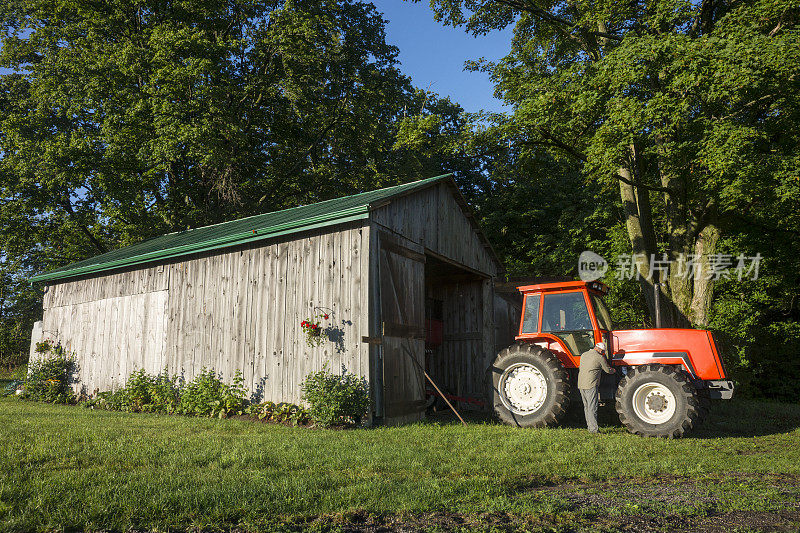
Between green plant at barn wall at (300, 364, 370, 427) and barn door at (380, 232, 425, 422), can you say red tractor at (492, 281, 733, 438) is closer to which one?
barn door at (380, 232, 425, 422)

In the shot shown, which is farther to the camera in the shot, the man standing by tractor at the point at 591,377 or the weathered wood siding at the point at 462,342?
the weathered wood siding at the point at 462,342

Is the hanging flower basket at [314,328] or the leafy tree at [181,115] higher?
the leafy tree at [181,115]

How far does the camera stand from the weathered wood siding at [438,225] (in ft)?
35.2

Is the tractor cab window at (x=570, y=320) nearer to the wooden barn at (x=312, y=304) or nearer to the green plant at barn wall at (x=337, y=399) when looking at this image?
the wooden barn at (x=312, y=304)

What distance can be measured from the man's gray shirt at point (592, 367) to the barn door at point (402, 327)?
10.5 ft

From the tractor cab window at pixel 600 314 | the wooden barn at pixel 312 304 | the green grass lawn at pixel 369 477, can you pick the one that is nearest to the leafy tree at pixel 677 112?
the wooden barn at pixel 312 304

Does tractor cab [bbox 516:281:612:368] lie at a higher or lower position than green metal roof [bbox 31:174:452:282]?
lower

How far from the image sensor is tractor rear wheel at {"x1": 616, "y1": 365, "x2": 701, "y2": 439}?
800 centimetres

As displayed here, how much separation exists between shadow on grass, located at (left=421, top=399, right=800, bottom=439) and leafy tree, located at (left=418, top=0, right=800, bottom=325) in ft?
8.79

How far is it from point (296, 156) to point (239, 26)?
605 cm

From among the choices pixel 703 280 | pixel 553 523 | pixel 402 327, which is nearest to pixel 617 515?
pixel 553 523

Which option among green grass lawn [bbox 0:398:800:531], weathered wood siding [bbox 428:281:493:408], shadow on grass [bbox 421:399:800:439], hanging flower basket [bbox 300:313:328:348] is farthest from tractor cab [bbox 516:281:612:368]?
weathered wood siding [bbox 428:281:493:408]

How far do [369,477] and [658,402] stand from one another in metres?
5.32

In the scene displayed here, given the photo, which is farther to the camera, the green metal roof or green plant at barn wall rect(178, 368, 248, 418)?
green plant at barn wall rect(178, 368, 248, 418)
